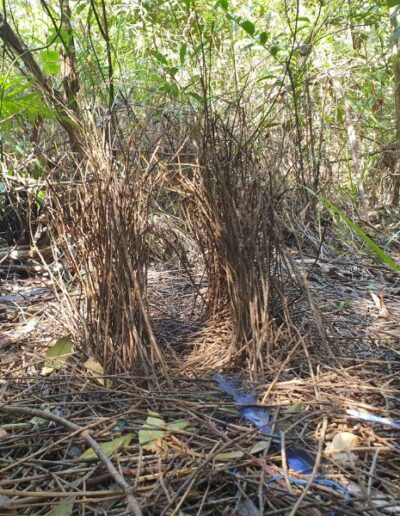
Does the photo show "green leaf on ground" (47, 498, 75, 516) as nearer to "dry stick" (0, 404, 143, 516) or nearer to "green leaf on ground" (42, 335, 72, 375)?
"dry stick" (0, 404, 143, 516)

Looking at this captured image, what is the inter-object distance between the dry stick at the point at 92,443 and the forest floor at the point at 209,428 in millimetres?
16

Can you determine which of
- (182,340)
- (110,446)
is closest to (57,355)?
(182,340)

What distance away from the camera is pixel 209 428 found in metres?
1.16

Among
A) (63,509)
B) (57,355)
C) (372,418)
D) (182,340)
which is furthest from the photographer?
(182,340)

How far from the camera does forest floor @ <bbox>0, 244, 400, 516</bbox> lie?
965mm

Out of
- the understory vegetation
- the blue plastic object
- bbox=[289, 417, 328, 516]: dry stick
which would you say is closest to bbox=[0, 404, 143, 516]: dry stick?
the understory vegetation

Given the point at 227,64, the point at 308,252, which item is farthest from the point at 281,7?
the point at 308,252

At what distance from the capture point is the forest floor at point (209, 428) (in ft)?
3.17

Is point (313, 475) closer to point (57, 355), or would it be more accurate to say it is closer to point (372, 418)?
point (372, 418)

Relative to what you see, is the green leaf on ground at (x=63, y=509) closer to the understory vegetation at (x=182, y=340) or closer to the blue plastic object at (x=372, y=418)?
the understory vegetation at (x=182, y=340)

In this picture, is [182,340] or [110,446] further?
[182,340]

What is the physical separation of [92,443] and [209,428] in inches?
10.5

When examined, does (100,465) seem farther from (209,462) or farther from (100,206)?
(100,206)

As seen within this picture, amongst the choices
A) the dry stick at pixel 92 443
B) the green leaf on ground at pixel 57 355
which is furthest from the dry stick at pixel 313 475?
the green leaf on ground at pixel 57 355
